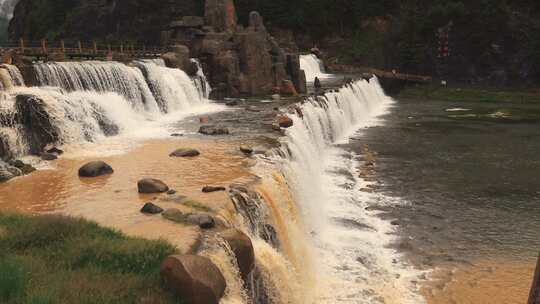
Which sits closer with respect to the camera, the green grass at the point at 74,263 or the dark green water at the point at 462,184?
the green grass at the point at 74,263

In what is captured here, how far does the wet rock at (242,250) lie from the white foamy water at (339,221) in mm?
3334

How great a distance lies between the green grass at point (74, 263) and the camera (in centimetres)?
897

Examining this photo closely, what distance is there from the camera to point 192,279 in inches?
372

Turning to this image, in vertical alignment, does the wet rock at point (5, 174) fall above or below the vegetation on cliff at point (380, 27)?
below

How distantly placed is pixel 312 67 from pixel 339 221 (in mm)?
50245

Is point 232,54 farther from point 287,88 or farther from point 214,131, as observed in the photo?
point 214,131

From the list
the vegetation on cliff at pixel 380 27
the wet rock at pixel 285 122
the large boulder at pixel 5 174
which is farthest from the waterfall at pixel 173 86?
the vegetation on cliff at pixel 380 27

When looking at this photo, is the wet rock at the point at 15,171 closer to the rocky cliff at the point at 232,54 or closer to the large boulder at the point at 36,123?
the large boulder at the point at 36,123

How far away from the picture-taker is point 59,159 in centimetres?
2133

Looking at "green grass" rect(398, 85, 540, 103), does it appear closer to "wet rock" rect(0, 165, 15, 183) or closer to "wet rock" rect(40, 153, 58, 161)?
"wet rock" rect(40, 153, 58, 161)

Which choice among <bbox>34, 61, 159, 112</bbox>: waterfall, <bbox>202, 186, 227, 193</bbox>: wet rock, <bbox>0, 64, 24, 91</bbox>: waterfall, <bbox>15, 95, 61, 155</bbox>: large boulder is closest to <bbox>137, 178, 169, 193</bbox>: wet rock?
<bbox>202, 186, 227, 193</bbox>: wet rock

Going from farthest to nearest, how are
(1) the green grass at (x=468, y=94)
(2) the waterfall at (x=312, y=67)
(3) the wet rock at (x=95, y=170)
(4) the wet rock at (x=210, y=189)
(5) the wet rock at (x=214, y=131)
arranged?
(2) the waterfall at (x=312, y=67), (1) the green grass at (x=468, y=94), (5) the wet rock at (x=214, y=131), (3) the wet rock at (x=95, y=170), (4) the wet rock at (x=210, y=189)

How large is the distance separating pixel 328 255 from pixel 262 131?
10780 mm

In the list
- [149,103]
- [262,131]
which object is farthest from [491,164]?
[149,103]
